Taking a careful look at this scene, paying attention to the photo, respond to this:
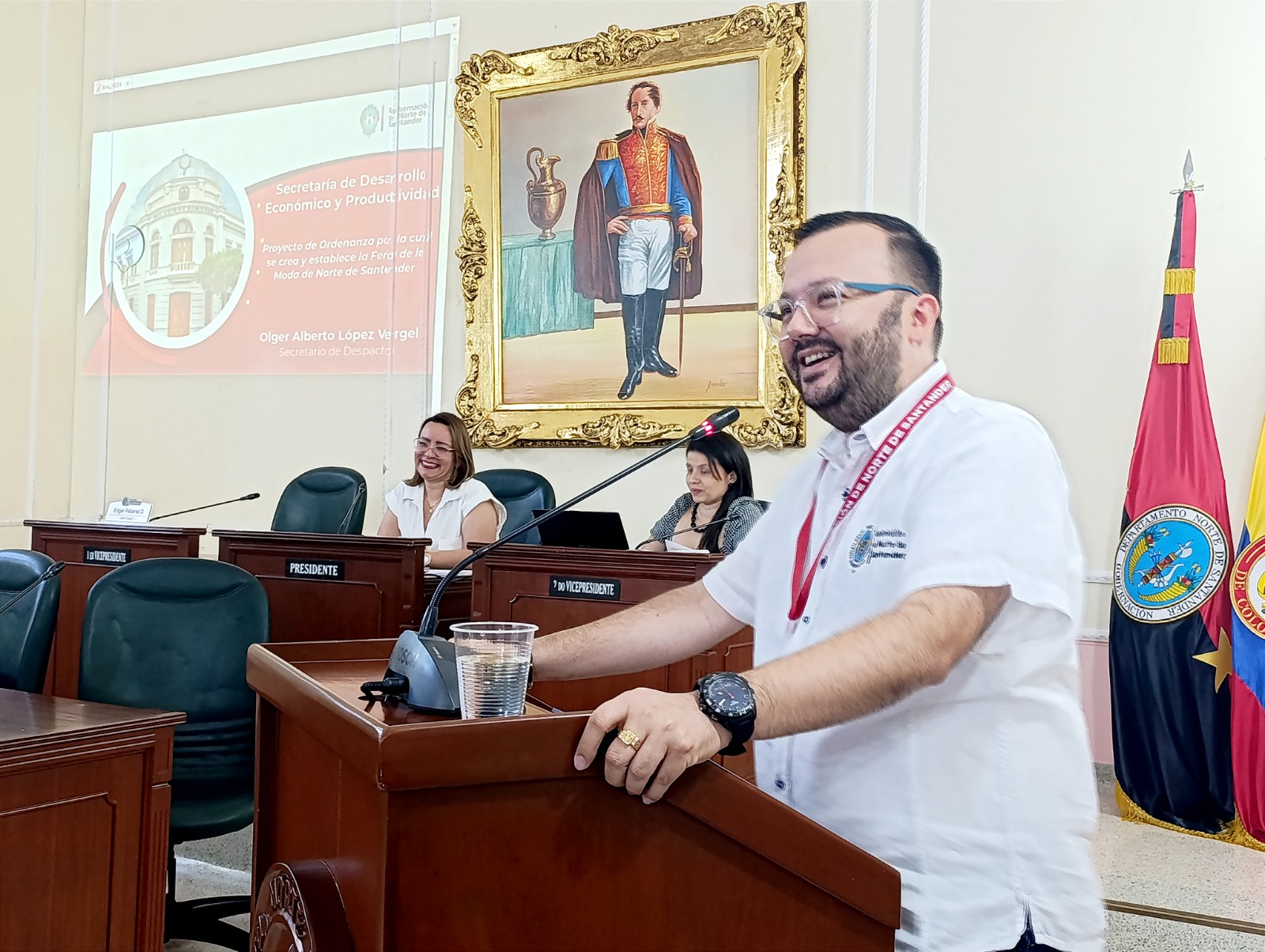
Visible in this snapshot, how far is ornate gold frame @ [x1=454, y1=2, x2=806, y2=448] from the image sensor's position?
476cm

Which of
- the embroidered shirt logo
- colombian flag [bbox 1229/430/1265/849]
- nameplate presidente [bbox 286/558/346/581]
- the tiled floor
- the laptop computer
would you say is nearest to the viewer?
the embroidered shirt logo

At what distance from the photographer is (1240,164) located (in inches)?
151

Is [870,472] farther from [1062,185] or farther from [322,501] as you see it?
[322,501]

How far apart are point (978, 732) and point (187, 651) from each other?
7.57 feet

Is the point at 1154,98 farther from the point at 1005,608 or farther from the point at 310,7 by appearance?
the point at 310,7

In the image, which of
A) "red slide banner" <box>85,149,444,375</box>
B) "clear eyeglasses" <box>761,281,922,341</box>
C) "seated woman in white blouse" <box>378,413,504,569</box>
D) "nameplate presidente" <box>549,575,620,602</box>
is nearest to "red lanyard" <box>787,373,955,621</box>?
"clear eyeglasses" <box>761,281,922,341</box>

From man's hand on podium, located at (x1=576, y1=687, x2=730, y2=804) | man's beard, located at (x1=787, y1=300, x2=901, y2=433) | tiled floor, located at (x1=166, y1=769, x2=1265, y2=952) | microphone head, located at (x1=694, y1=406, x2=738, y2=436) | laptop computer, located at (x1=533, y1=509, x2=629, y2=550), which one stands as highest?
man's beard, located at (x1=787, y1=300, x2=901, y2=433)

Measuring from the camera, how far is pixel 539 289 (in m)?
5.36

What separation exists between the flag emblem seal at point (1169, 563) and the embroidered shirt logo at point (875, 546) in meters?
2.55

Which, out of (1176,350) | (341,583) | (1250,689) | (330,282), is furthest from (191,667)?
(330,282)

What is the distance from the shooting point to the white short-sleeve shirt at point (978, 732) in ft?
3.72

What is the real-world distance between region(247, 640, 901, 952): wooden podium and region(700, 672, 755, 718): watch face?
0.21 ft

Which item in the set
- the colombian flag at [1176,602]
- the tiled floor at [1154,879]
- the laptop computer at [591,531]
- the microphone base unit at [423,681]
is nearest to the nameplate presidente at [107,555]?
the tiled floor at [1154,879]

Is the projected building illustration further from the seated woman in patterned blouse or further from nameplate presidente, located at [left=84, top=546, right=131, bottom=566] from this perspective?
the seated woman in patterned blouse
